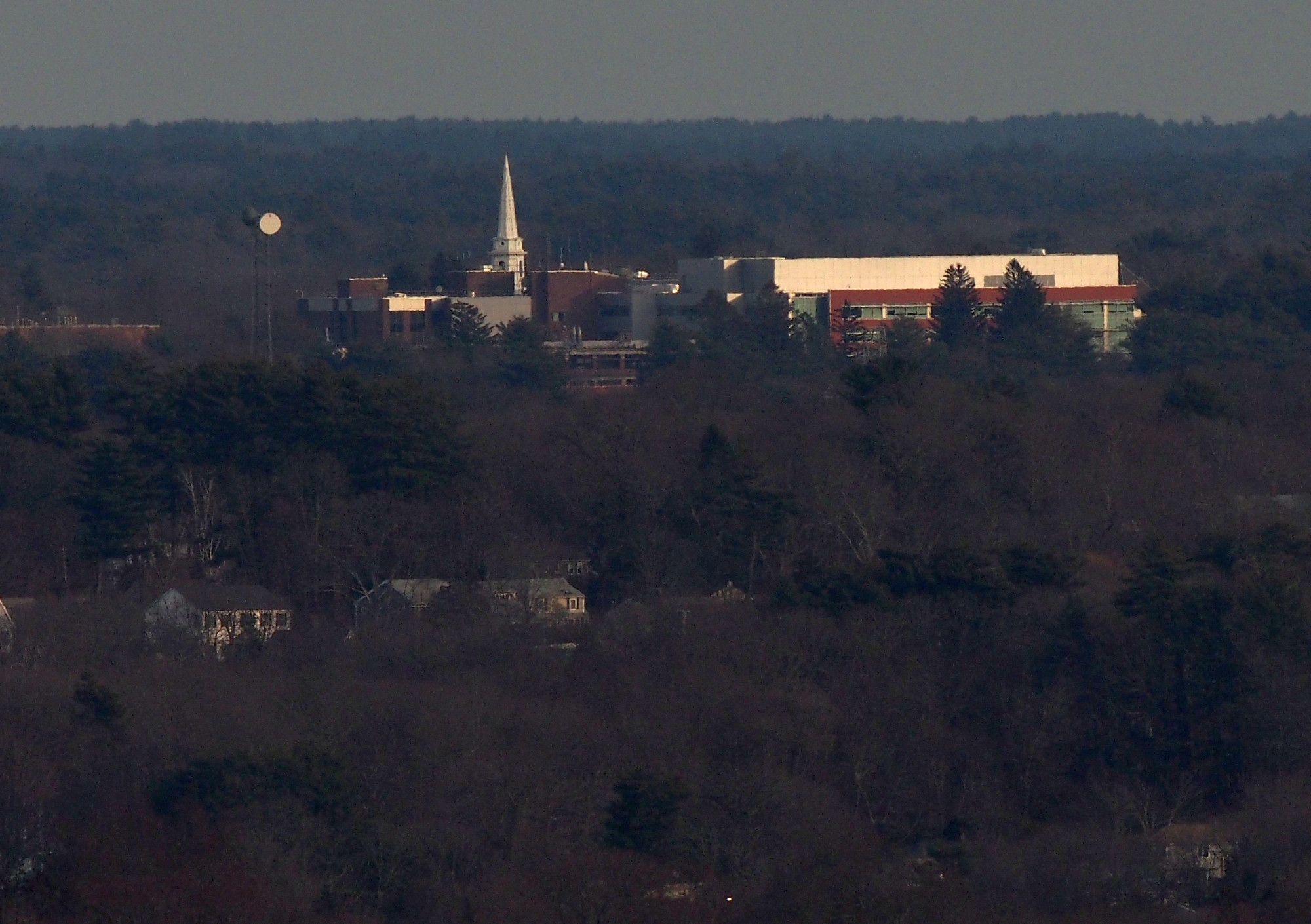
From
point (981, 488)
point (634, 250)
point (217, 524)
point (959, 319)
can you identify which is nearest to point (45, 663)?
point (217, 524)

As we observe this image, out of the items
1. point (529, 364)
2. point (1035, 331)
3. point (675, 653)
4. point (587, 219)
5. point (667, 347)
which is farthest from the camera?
point (587, 219)

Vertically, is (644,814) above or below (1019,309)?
below

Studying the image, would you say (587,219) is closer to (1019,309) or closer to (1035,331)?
(1019,309)

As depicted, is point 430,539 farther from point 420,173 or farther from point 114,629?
point 420,173

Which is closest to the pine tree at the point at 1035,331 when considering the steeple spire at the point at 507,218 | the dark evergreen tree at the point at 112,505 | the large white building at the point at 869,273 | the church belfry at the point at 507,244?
the large white building at the point at 869,273

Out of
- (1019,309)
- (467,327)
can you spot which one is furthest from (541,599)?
(467,327)

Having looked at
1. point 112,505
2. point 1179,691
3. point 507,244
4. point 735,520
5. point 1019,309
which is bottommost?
point 1179,691

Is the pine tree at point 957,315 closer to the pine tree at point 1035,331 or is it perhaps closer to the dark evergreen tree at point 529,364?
the pine tree at point 1035,331
